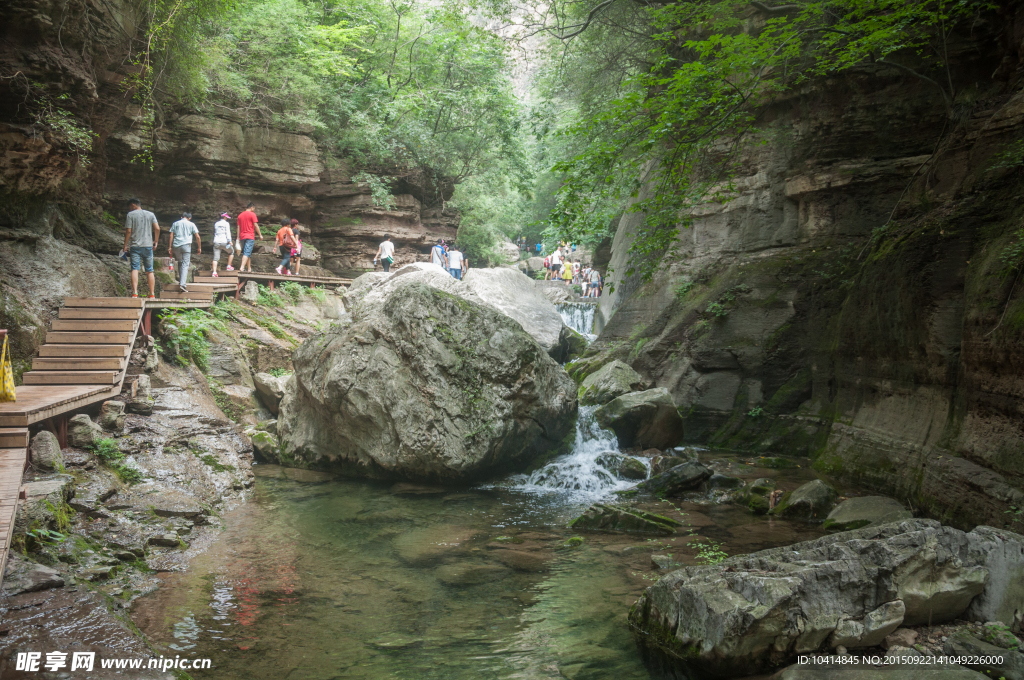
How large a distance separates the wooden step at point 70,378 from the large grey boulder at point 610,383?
823 cm

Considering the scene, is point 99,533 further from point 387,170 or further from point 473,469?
point 387,170

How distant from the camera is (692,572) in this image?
4.89 metres

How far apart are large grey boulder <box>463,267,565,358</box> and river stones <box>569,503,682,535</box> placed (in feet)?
26.1

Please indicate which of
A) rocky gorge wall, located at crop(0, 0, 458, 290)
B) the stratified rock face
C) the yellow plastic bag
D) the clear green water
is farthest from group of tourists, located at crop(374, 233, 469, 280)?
the yellow plastic bag

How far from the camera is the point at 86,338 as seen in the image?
939 cm

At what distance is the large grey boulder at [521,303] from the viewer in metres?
15.6

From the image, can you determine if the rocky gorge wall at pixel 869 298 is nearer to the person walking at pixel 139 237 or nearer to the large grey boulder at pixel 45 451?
the large grey boulder at pixel 45 451

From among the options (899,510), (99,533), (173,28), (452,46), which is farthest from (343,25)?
(899,510)

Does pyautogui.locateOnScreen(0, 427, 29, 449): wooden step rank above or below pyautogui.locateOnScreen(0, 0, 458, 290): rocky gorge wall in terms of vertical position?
below

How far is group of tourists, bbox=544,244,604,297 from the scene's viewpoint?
28477 mm

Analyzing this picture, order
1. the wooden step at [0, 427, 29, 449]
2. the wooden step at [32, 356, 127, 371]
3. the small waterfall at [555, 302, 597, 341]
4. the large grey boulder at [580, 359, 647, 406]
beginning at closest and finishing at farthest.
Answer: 1. the wooden step at [0, 427, 29, 449]
2. the wooden step at [32, 356, 127, 371]
3. the large grey boulder at [580, 359, 647, 406]
4. the small waterfall at [555, 302, 597, 341]

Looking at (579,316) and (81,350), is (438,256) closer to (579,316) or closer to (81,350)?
(579,316)

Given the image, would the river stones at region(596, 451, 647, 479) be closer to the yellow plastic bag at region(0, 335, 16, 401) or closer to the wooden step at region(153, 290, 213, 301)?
the yellow plastic bag at region(0, 335, 16, 401)

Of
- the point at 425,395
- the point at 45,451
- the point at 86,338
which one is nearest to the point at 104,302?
the point at 86,338
